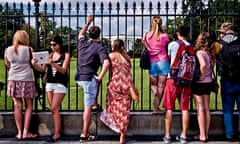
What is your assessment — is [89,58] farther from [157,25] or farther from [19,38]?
[157,25]

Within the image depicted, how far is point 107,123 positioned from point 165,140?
3.52 ft

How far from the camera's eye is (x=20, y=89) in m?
8.59

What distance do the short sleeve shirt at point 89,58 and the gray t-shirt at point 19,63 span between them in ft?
3.02

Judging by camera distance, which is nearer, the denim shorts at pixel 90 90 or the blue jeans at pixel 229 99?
the denim shorts at pixel 90 90

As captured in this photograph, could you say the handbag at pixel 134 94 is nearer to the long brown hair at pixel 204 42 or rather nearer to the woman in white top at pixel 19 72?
the long brown hair at pixel 204 42

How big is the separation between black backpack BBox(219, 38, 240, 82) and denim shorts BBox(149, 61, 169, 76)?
3.30 feet

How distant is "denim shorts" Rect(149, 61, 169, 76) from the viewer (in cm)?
880

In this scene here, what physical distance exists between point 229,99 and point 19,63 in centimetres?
382

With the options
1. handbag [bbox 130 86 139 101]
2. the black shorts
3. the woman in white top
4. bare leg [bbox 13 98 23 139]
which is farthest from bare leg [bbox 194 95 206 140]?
bare leg [bbox 13 98 23 139]

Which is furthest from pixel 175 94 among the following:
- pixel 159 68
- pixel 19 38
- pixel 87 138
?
pixel 19 38

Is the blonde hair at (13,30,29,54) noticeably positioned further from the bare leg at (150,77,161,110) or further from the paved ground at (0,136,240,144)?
the bare leg at (150,77,161,110)

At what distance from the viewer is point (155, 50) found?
28.9ft

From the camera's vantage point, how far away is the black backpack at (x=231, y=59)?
340 inches

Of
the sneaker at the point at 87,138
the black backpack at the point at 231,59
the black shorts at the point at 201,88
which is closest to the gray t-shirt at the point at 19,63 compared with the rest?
the sneaker at the point at 87,138
